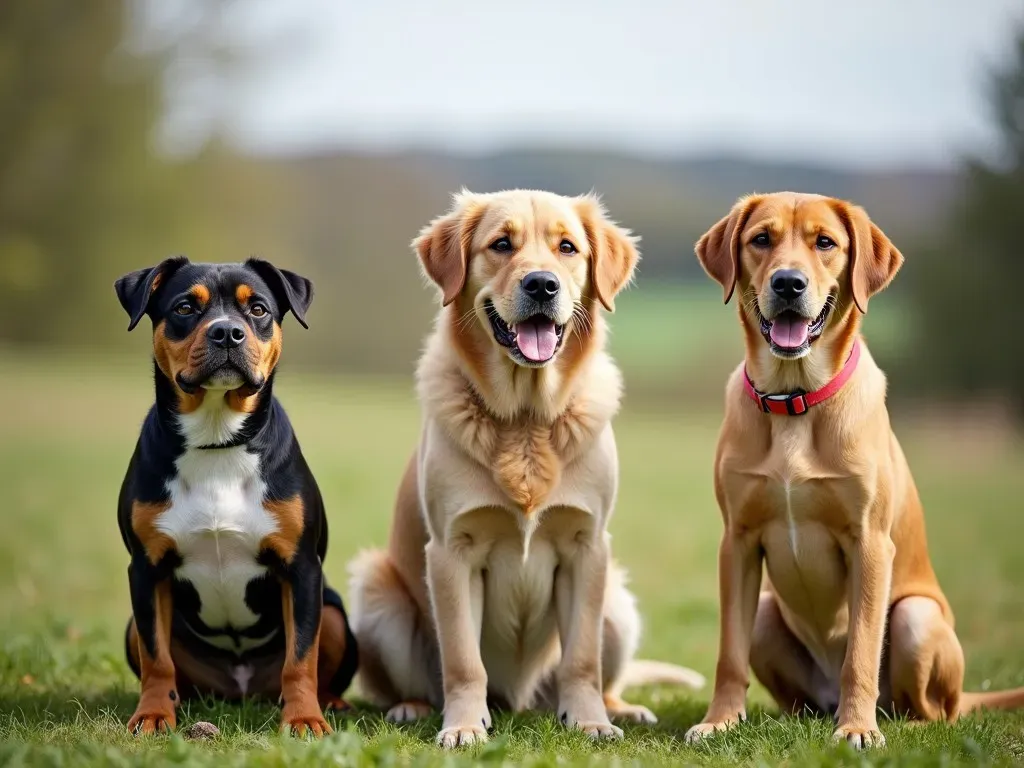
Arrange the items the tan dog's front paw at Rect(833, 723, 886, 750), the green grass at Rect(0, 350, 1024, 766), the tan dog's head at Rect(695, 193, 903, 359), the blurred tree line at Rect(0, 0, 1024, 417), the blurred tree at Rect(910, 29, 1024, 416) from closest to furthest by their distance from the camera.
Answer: the green grass at Rect(0, 350, 1024, 766)
the tan dog's front paw at Rect(833, 723, 886, 750)
the tan dog's head at Rect(695, 193, 903, 359)
the blurred tree line at Rect(0, 0, 1024, 417)
the blurred tree at Rect(910, 29, 1024, 416)

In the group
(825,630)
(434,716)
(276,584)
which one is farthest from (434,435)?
(825,630)

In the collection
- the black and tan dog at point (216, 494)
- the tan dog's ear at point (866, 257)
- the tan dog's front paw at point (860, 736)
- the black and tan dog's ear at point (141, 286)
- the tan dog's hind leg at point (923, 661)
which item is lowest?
the tan dog's front paw at point (860, 736)

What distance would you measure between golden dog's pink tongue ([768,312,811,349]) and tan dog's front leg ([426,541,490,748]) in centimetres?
164

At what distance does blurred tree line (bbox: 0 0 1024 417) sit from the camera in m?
33.4

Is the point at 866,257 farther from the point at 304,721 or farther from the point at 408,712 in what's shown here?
the point at 304,721

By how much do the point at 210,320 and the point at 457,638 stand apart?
1685mm

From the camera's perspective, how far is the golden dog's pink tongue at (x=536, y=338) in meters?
5.01

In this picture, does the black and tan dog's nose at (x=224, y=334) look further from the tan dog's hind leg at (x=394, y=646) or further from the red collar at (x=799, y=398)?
the red collar at (x=799, y=398)

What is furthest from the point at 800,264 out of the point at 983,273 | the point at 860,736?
the point at 983,273

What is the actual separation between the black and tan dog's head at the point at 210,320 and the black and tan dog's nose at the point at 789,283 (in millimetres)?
2023

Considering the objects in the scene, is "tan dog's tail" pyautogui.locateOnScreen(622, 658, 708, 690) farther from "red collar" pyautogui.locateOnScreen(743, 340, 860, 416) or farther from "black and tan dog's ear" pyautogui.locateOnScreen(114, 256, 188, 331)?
"black and tan dog's ear" pyautogui.locateOnScreen(114, 256, 188, 331)

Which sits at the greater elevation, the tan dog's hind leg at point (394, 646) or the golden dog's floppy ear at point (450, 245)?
the golden dog's floppy ear at point (450, 245)

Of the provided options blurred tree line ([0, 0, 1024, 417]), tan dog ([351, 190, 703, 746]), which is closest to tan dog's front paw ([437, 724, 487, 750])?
tan dog ([351, 190, 703, 746])

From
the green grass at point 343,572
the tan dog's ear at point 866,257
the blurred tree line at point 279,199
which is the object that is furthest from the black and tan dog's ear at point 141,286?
the blurred tree line at point 279,199
